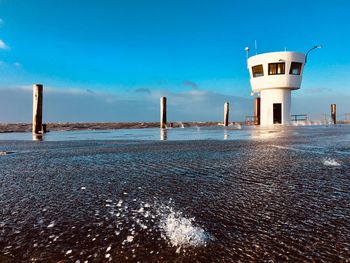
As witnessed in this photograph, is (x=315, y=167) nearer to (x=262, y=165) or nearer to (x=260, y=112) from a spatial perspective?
(x=262, y=165)

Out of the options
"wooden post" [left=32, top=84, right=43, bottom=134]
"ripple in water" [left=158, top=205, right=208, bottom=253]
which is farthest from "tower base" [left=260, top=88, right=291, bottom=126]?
"ripple in water" [left=158, top=205, right=208, bottom=253]

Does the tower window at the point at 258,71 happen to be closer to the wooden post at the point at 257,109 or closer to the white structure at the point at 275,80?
the white structure at the point at 275,80

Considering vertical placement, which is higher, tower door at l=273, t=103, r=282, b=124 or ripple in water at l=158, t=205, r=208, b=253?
tower door at l=273, t=103, r=282, b=124

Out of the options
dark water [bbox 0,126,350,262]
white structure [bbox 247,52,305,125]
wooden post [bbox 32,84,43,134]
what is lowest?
dark water [bbox 0,126,350,262]

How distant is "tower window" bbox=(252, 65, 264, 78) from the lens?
32.5 meters

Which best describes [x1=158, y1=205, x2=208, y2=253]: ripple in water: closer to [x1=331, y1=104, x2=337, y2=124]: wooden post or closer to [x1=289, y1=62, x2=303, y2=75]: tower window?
[x1=289, y1=62, x2=303, y2=75]: tower window

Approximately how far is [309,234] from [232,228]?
357 millimetres

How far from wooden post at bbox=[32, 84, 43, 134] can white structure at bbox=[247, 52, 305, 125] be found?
23.7m

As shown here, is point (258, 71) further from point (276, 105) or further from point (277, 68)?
point (276, 105)

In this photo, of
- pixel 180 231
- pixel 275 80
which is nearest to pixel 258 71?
pixel 275 80

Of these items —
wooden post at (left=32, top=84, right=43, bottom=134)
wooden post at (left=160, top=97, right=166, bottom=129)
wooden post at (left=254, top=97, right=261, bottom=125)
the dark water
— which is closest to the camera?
the dark water

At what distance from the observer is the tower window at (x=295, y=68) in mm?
31280

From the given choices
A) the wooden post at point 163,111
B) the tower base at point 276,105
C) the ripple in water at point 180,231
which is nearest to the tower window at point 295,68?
the tower base at point 276,105

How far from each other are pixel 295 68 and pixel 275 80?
8.97ft
